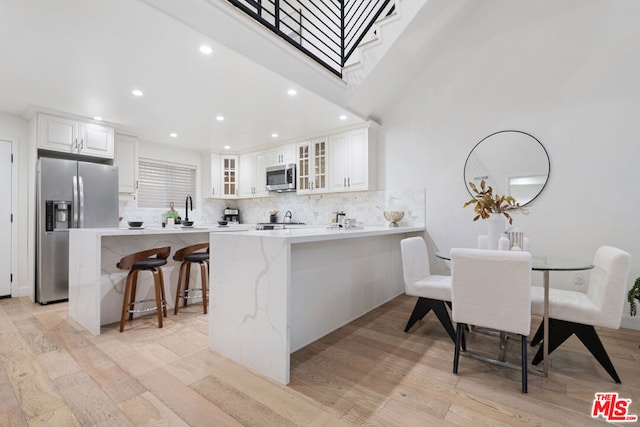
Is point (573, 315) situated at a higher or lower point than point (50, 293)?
higher

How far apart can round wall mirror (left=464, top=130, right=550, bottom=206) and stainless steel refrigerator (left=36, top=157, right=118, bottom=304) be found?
4817mm

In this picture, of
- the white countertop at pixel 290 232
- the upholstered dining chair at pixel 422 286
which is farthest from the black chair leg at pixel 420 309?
the white countertop at pixel 290 232

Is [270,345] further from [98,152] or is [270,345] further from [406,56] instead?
[98,152]

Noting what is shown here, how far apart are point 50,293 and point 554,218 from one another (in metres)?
5.81

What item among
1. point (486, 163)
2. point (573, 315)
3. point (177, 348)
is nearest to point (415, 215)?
point (486, 163)

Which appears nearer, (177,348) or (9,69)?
(177,348)

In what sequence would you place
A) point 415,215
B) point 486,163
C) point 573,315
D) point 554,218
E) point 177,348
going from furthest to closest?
point 415,215
point 486,163
point 554,218
point 177,348
point 573,315

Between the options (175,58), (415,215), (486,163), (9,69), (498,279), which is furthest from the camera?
(415,215)

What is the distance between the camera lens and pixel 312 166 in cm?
477

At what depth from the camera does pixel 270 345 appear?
6.12ft

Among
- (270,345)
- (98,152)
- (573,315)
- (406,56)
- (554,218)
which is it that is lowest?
(270,345)

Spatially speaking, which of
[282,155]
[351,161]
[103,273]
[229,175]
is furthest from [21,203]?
[351,161]

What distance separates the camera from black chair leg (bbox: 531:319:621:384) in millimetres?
1826

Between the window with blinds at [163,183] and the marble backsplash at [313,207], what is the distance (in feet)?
0.46
